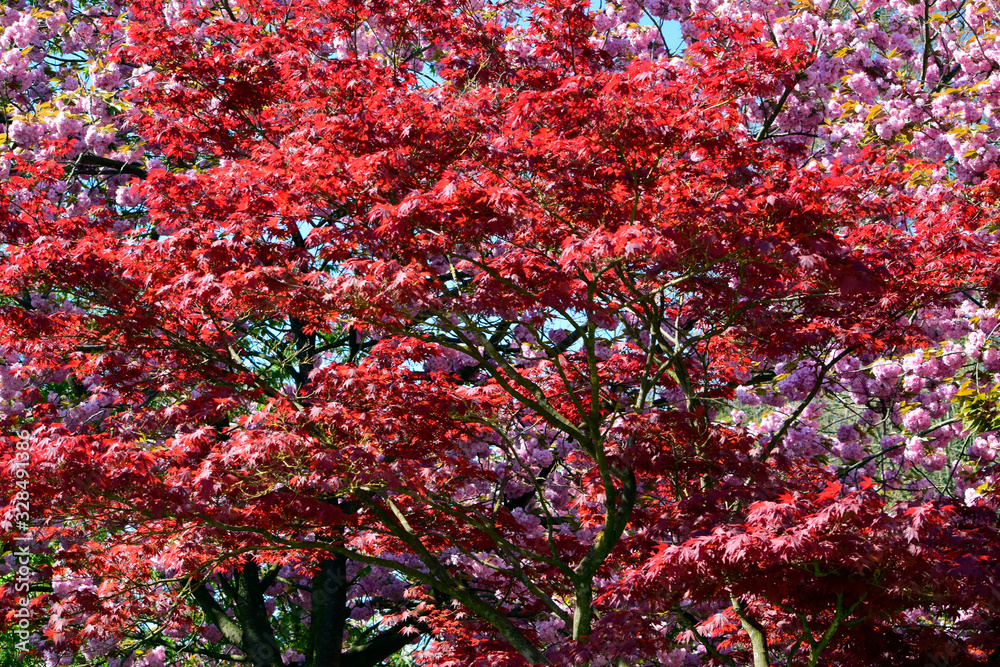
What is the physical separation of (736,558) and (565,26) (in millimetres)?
5522

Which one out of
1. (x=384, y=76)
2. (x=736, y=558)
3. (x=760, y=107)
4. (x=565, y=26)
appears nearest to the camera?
(x=736, y=558)

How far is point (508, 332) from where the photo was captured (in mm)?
9797

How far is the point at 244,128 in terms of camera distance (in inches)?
363

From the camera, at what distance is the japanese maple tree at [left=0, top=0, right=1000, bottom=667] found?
19.9 ft

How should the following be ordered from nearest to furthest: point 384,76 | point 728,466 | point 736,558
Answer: point 736,558 → point 728,466 → point 384,76

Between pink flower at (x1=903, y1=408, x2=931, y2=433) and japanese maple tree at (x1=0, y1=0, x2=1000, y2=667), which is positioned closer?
japanese maple tree at (x1=0, y1=0, x2=1000, y2=667)

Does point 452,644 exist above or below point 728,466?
below

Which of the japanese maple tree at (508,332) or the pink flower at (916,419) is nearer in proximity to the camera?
the japanese maple tree at (508,332)

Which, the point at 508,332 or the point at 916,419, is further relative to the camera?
the point at 916,419

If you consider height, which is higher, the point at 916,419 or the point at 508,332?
the point at 508,332

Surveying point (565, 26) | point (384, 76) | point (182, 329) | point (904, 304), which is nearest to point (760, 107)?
point (565, 26)

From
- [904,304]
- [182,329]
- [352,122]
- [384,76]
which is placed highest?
[384,76]

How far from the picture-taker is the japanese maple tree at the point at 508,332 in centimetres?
606

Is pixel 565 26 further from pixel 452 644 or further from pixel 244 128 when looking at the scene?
pixel 452 644
